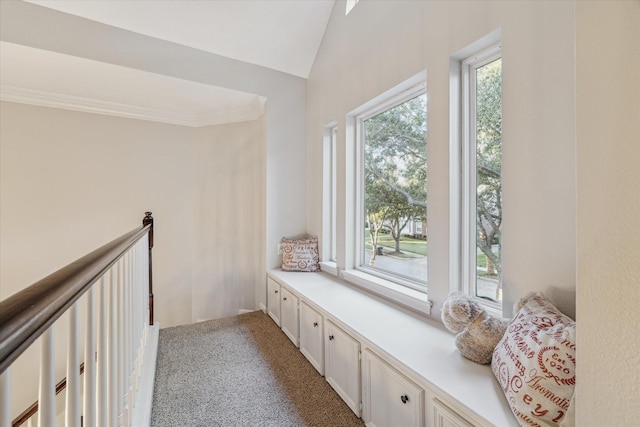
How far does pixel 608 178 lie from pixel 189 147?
3.82 metres

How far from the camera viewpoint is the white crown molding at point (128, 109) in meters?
2.83

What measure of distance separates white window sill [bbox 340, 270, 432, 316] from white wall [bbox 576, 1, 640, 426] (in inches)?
45.4

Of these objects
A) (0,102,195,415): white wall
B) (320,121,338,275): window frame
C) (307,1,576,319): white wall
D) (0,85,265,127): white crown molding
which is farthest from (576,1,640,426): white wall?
(0,102,195,415): white wall

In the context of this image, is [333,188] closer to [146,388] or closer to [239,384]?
[239,384]

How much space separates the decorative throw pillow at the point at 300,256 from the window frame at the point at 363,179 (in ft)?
1.76

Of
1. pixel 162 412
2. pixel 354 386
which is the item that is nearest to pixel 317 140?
pixel 354 386

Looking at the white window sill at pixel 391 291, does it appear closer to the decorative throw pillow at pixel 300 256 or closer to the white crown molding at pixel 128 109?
the decorative throw pillow at pixel 300 256

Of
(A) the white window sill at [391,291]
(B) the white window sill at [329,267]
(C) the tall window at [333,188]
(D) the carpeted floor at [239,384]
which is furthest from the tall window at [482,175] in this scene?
(C) the tall window at [333,188]

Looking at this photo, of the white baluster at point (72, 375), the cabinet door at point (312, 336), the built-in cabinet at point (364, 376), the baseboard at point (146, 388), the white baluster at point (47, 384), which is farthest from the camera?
the cabinet door at point (312, 336)

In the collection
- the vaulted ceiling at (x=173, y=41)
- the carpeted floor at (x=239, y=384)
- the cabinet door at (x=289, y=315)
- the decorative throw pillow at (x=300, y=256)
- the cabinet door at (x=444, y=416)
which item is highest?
the vaulted ceiling at (x=173, y=41)

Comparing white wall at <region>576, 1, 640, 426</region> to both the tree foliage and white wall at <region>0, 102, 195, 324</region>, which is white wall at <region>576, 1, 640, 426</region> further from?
white wall at <region>0, 102, 195, 324</region>

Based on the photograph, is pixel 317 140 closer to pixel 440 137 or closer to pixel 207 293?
pixel 440 137

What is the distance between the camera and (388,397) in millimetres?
1363

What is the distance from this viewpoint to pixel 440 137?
1709mm
